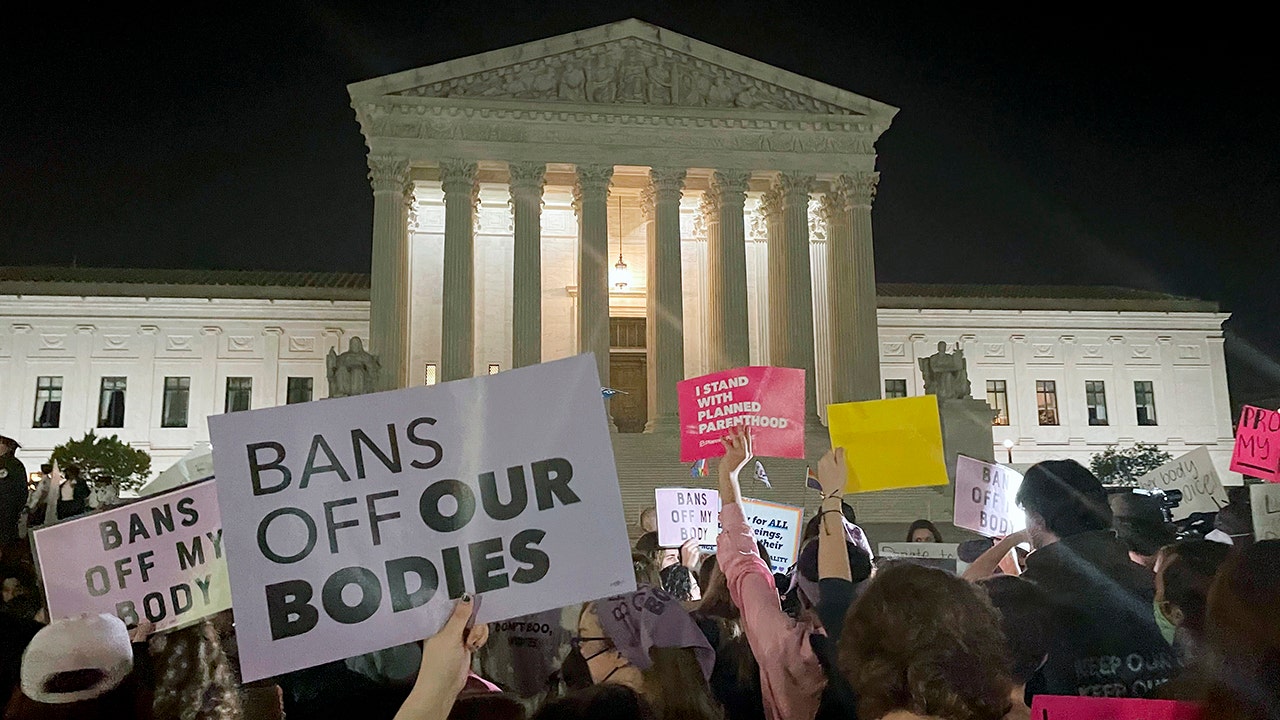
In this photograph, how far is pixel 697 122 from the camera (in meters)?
33.0

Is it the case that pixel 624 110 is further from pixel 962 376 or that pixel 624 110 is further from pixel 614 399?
pixel 962 376

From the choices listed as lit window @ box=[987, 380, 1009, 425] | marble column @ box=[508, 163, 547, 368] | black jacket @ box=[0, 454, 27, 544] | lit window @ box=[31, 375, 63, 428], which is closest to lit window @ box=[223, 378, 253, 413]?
lit window @ box=[31, 375, 63, 428]

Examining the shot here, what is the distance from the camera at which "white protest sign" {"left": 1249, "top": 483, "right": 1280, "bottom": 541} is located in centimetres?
808

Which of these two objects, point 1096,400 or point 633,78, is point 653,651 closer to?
point 633,78

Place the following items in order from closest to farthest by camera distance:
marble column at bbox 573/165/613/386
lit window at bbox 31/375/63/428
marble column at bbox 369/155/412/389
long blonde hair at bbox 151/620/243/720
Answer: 1. long blonde hair at bbox 151/620/243/720
2. marble column at bbox 369/155/412/389
3. marble column at bbox 573/165/613/386
4. lit window at bbox 31/375/63/428

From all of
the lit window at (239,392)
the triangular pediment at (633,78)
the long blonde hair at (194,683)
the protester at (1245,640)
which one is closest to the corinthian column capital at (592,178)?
the triangular pediment at (633,78)

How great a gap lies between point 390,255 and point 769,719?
28.5 meters

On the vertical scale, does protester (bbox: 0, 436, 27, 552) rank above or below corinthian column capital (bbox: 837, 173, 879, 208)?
below

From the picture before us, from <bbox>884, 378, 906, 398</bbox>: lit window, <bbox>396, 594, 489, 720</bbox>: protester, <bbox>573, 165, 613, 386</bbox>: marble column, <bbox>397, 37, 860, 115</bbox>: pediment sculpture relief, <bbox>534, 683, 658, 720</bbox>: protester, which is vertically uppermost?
<bbox>397, 37, 860, 115</bbox>: pediment sculpture relief

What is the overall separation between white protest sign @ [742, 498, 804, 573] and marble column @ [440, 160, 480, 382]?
21820 mm

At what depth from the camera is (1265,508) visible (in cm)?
826

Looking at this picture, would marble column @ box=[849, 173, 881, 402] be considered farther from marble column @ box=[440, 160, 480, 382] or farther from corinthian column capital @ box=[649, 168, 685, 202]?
marble column @ box=[440, 160, 480, 382]

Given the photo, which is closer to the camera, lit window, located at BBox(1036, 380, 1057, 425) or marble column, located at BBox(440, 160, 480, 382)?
marble column, located at BBox(440, 160, 480, 382)

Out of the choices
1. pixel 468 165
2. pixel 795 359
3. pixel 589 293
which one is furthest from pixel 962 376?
pixel 468 165
